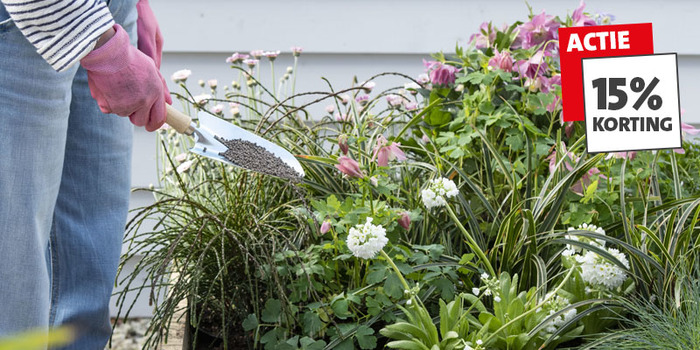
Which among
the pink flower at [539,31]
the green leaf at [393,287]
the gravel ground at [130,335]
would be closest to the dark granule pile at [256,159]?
the green leaf at [393,287]

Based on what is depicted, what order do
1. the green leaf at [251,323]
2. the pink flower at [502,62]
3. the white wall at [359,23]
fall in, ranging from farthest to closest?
the white wall at [359,23], the pink flower at [502,62], the green leaf at [251,323]

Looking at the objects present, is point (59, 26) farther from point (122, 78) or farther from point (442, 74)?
point (442, 74)

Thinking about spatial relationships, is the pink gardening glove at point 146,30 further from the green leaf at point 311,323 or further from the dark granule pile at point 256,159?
the green leaf at point 311,323

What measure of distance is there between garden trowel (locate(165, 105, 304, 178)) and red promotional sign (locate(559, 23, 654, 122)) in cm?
65

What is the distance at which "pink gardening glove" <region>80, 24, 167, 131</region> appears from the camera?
117 centimetres

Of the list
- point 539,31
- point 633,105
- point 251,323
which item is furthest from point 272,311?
point 539,31

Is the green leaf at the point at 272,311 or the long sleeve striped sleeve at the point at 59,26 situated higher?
the long sleeve striped sleeve at the point at 59,26

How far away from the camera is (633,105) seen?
139cm

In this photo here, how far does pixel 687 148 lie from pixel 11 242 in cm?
189

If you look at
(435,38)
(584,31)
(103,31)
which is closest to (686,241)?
(584,31)

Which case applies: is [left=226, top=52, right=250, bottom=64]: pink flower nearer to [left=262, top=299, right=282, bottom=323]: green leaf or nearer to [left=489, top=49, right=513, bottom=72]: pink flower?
[left=489, top=49, right=513, bottom=72]: pink flower

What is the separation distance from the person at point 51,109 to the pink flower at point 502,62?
97cm

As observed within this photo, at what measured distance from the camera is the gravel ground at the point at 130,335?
2.73m

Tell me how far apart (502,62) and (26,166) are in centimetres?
132
